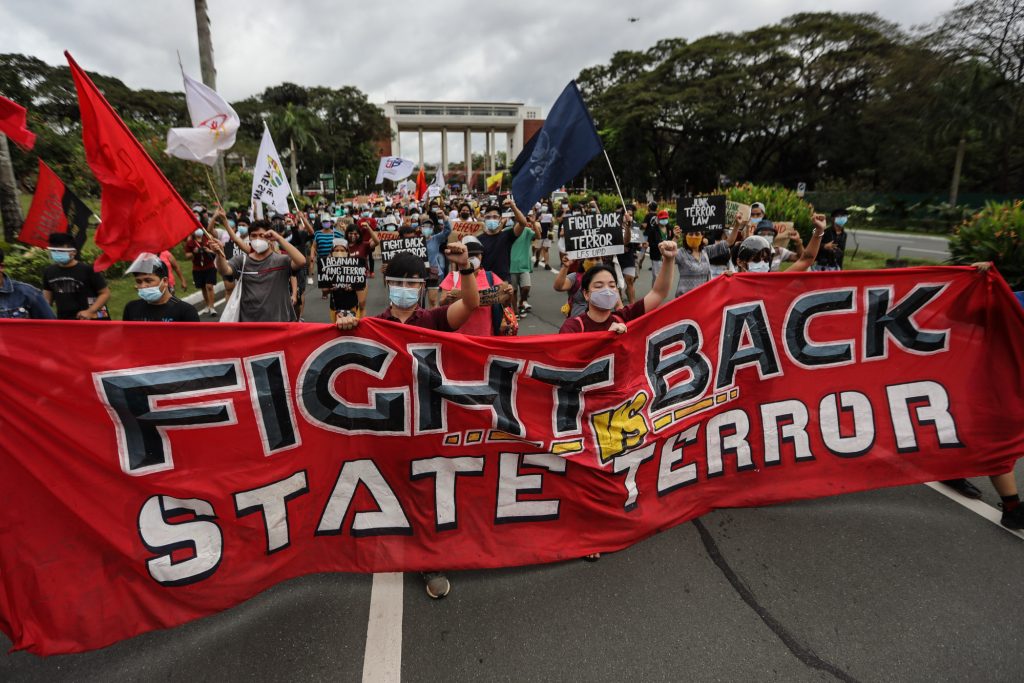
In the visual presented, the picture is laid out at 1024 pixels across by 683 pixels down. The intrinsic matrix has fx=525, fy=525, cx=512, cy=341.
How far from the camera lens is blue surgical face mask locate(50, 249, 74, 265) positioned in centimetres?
483

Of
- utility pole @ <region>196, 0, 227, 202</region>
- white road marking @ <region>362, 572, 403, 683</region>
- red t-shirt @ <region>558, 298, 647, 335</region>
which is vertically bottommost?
white road marking @ <region>362, 572, 403, 683</region>

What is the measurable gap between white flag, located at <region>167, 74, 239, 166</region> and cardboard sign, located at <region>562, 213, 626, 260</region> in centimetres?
377

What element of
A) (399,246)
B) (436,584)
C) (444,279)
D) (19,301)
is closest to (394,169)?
(399,246)

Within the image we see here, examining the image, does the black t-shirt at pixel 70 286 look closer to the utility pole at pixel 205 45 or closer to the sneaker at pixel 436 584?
the sneaker at pixel 436 584

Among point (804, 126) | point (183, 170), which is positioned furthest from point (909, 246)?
point (183, 170)

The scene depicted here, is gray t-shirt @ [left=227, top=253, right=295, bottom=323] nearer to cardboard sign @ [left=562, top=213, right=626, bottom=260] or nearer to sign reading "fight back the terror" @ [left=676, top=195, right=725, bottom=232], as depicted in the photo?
cardboard sign @ [left=562, top=213, right=626, bottom=260]

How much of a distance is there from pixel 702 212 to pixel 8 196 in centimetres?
1457

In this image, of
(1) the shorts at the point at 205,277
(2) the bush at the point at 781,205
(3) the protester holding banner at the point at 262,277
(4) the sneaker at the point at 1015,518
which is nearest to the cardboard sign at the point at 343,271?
(3) the protester holding banner at the point at 262,277

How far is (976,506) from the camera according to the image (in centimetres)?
345

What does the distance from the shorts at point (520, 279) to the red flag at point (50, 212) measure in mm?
5568

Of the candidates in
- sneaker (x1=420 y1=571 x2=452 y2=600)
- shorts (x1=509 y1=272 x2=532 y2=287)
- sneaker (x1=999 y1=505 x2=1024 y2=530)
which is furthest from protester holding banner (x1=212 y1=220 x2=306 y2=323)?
sneaker (x1=999 y1=505 x2=1024 y2=530)

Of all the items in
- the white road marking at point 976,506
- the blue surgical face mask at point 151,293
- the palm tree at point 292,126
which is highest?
the palm tree at point 292,126

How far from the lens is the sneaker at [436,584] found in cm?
276

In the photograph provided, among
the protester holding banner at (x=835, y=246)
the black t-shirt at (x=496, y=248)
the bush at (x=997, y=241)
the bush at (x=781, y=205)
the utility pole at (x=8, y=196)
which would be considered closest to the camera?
the black t-shirt at (x=496, y=248)
